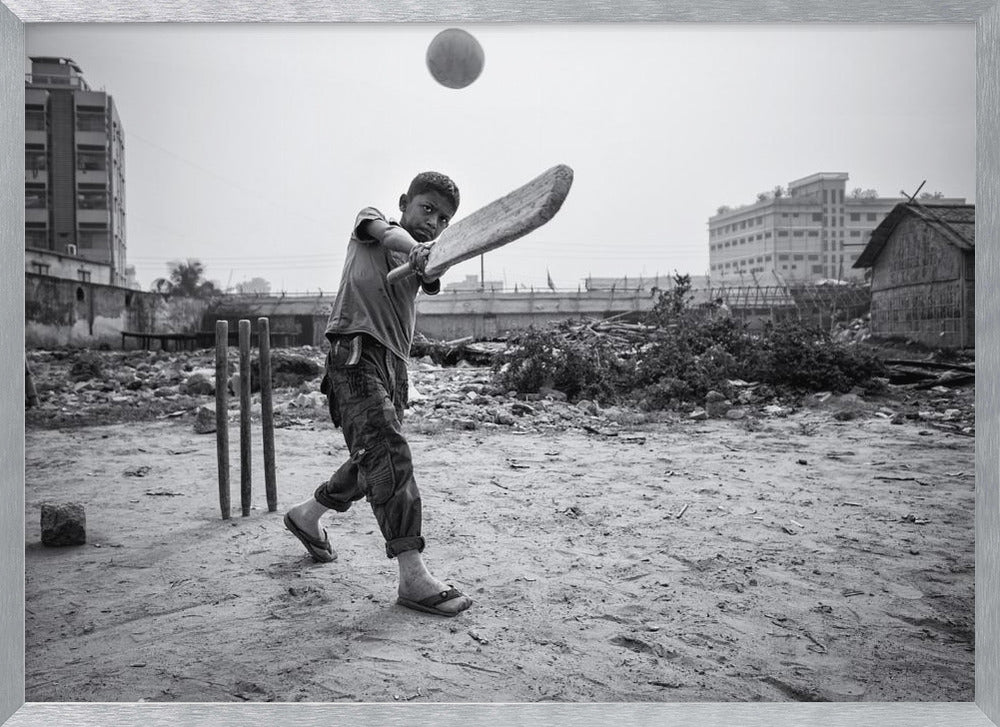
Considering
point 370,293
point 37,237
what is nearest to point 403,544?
point 370,293

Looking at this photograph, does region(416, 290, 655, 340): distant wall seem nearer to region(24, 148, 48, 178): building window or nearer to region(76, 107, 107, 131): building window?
region(76, 107, 107, 131): building window

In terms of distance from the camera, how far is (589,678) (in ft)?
5.68

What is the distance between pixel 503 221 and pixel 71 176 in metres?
1.66

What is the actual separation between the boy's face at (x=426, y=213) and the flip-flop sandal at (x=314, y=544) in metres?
0.97

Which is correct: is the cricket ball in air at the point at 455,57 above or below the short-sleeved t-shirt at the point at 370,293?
above

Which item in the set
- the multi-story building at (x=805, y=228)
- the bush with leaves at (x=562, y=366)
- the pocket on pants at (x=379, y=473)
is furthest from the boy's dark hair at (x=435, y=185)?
the bush with leaves at (x=562, y=366)

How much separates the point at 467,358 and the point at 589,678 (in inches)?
172

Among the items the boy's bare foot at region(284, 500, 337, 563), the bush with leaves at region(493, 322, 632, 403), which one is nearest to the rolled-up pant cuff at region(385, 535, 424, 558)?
the boy's bare foot at region(284, 500, 337, 563)

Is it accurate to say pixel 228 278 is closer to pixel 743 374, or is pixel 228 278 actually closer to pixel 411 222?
pixel 411 222

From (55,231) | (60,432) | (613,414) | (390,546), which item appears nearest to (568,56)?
(390,546)

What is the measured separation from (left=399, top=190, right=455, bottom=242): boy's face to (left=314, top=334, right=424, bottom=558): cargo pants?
34cm

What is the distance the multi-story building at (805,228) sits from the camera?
2678 mm

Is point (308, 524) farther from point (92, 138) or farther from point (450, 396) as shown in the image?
point (450, 396)

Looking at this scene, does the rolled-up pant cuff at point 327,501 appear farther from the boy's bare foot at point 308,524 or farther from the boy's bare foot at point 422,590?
the boy's bare foot at point 422,590
